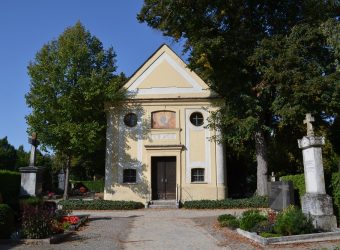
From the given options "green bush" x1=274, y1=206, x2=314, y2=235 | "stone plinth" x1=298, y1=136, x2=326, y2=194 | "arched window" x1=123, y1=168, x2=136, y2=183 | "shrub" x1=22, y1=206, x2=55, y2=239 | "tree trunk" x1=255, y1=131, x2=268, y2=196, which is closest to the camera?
"green bush" x1=274, y1=206, x2=314, y2=235

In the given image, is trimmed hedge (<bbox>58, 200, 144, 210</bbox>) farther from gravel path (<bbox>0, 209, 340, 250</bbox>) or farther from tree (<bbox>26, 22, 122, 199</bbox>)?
gravel path (<bbox>0, 209, 340, 250</bbox>)

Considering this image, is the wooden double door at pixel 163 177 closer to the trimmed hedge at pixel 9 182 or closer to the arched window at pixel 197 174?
the arched window at pixel 197 174

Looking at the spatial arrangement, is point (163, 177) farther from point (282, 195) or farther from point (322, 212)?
point (322, 212)

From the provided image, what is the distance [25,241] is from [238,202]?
533 inches

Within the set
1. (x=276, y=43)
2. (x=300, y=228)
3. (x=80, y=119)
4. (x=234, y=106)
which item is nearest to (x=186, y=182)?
(x=234, y=106)

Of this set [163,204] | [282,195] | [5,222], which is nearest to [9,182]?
[163,204]

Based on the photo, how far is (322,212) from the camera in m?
12.1

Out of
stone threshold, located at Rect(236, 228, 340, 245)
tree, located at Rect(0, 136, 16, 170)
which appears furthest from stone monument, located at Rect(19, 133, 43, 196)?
tree, located at Rect(0, 136, 16, 170)

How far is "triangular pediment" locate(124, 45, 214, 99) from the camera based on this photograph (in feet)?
85.9

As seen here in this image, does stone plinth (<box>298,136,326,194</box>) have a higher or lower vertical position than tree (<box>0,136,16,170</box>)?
lower

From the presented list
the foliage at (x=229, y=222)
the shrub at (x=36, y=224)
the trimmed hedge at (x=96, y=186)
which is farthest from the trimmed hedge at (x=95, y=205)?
the trimmed hedge at (x=96, y=186)

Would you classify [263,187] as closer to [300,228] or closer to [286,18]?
[286,18]

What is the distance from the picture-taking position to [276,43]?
66.5 feet

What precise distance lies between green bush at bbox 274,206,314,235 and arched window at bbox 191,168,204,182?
14139 millimetres
